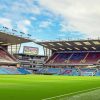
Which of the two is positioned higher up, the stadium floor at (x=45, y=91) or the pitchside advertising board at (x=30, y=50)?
the pitchside advertising board at (x=30, y=50)

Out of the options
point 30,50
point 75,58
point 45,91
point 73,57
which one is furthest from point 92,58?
point 45,91

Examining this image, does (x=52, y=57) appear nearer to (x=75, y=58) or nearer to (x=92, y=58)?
(x=75, y=58)

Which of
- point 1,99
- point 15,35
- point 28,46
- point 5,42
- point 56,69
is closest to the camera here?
point 1,99

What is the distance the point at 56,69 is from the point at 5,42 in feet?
66.0

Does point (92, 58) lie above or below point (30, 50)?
below

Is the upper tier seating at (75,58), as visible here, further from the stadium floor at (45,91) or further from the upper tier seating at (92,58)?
the stadium floor at (45,91)

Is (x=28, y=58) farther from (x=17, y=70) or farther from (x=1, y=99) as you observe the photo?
(x=1, y=99)

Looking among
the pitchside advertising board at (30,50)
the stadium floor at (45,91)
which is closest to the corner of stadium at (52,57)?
the pitchside advertising board at (30,50)

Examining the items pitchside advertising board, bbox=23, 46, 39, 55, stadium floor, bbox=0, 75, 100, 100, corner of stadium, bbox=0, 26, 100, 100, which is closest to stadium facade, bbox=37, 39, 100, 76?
corner of stadium, bbox=0, 26, 100, 100

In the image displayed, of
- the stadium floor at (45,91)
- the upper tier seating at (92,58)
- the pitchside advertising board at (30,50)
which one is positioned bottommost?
the stadium floor at (45,91)

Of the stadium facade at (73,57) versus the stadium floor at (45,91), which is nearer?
the stadium floor at (45,91)

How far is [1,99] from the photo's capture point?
30.8ft

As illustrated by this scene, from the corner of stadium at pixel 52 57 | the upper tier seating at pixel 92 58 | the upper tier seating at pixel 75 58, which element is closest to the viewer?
the corner of stadium at pixel 52 57

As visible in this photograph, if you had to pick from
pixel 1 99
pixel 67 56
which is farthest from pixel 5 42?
pixel 1 99
